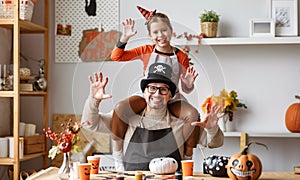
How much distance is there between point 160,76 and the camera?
3203 millimetres

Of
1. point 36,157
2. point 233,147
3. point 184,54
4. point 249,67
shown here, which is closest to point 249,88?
point 249,67

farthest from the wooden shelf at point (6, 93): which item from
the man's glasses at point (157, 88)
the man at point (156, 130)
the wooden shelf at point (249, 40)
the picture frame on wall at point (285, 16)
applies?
the picture frame on wall at point (285, 16)

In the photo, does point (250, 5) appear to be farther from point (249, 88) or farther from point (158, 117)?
point (158, 117)

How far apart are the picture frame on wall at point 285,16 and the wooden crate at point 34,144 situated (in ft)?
6.76

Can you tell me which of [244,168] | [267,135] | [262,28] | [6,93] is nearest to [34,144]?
[6,93]

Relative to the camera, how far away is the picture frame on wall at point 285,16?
4.23m

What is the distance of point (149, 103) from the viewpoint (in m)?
3.25

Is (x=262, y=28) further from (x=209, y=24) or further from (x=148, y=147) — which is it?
(x=148, y=147)

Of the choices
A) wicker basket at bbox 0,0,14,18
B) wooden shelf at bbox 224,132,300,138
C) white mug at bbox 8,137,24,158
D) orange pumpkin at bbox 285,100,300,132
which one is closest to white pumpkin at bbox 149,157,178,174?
wooden shelf at bbox 224,132,300,138

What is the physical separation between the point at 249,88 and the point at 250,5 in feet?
2.22

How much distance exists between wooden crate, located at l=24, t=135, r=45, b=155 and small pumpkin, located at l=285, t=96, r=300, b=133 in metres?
1.97

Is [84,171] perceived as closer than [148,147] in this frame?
Yes

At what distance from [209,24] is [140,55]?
107cm

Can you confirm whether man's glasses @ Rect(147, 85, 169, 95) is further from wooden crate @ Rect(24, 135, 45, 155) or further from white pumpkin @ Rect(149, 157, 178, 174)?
wooden crate @ Rect(24, 135, 45, 155)
